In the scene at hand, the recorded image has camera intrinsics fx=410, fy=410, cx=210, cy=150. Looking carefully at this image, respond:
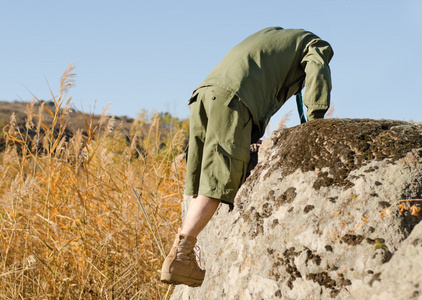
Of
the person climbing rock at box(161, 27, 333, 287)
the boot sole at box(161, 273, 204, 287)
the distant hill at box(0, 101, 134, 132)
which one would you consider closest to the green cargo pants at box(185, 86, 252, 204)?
the person climbing rock at box(161, 27, 333, 287)

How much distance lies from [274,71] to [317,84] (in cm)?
26

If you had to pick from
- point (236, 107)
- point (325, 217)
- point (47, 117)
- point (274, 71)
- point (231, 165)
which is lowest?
point (325, 217)

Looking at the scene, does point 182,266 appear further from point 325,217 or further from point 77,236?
point 77,236

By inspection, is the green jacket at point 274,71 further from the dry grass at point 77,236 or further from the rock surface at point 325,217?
the dry grass at point 77,236

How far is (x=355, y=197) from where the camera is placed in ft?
5.48

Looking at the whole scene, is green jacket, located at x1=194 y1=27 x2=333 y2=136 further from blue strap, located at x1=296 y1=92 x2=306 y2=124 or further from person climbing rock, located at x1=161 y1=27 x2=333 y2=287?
blue strap, located at x1=296 y1=92 x2=306 y2=124

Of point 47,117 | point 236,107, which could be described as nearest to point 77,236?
point 236,107

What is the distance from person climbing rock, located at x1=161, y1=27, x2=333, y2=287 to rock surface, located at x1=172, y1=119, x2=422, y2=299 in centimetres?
13

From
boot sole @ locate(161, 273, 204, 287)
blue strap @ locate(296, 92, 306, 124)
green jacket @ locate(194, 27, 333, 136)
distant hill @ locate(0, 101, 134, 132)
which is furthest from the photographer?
distant hill @ locate(0, 101, 134, 132)

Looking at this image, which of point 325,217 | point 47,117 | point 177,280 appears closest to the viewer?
point 325,217

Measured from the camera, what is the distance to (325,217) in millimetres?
1667

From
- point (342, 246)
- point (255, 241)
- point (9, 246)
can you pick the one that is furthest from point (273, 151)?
point (9, 246)

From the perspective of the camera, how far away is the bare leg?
83.5 inches

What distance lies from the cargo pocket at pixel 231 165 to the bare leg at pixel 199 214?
0.42 feet
